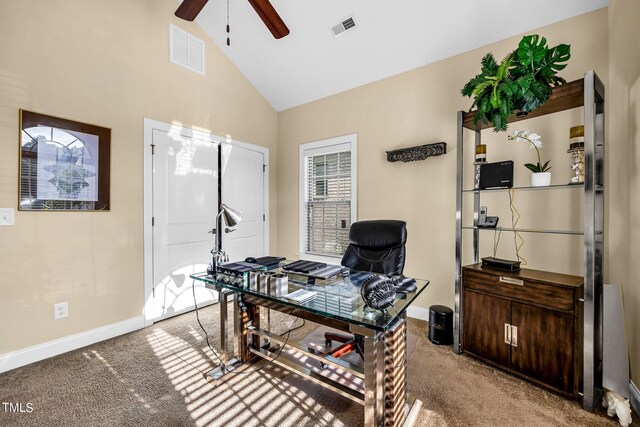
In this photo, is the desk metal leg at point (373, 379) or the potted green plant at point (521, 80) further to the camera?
the potted green plant at point (521, 80)

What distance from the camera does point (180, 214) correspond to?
3262 millimetres

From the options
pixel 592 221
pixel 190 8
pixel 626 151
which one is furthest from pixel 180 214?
pixel 626 151

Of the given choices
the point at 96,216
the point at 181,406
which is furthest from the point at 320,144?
the point at 181,406

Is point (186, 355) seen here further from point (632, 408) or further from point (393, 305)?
point (632, 408)

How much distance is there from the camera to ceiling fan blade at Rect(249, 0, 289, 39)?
2.29 metres

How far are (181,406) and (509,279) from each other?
2.39 meters

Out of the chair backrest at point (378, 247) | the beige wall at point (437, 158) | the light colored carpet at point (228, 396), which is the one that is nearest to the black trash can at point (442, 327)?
the light colored carpet at point (228, 396)

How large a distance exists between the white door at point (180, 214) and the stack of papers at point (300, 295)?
2.21m

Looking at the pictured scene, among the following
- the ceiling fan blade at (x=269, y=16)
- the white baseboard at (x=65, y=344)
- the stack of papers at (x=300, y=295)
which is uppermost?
the ceiling fan blade at (x=269, y=16)

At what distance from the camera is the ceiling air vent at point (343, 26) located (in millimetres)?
2863

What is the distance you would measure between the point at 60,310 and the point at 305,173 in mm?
3045

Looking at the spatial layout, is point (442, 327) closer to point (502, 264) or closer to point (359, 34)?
point (502, 264)

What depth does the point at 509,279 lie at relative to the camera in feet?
6.70

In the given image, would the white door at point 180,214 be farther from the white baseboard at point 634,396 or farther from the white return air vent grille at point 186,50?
the white baseboard at point 634,396
